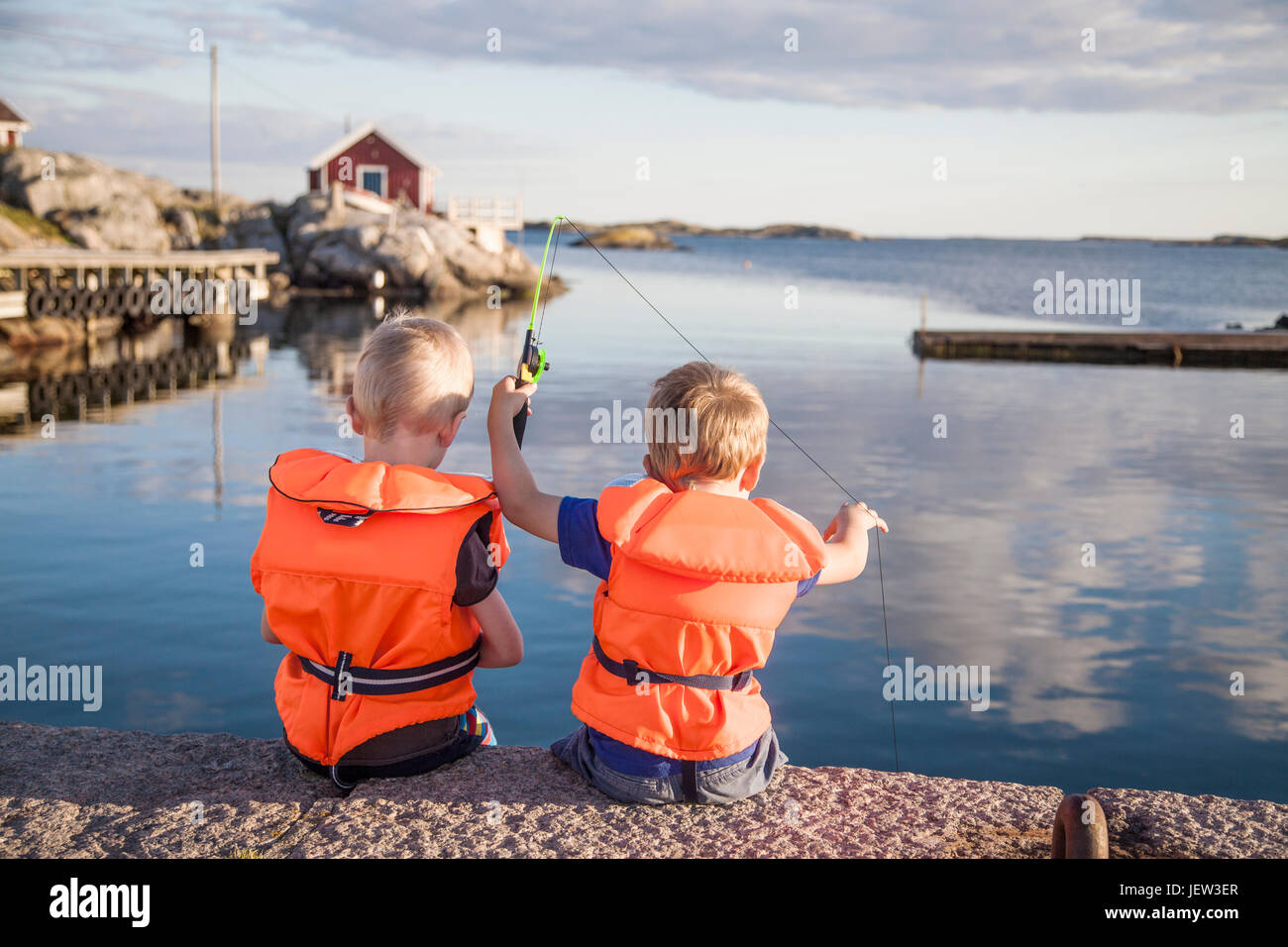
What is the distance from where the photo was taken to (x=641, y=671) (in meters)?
3.37

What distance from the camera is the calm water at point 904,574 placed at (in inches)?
281

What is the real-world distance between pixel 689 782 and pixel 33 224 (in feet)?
128

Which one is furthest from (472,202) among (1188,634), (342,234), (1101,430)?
(1188,634)

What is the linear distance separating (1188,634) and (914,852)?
20.6ft

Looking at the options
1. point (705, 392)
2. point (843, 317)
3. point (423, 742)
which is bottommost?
point (423, 742)

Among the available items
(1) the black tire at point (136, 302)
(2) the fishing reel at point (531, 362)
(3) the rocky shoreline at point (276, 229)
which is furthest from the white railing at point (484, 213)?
(2) the fishing reel at point (531, 362)

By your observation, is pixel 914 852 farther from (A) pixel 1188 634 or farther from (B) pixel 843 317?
(B) pixel 843 317

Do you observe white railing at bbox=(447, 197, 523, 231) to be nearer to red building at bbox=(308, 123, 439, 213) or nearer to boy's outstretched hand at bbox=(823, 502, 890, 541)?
red building at bbox=(308, 123, 439, 213)

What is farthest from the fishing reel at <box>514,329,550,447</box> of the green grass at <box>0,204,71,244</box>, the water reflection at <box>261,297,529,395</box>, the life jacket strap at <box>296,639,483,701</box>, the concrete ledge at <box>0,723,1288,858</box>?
the green grass at <box>0,204,71,244</box>

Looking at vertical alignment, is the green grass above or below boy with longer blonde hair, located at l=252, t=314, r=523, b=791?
above

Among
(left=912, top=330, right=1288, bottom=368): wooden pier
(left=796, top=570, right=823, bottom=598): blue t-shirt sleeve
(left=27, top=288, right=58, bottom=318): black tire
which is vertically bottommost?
(left=796, top=570, right=823, bottom=598): blue t-shirt sleeve

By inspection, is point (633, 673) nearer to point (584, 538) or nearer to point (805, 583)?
point (584, 538)

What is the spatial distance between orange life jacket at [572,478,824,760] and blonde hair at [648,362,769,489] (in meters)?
0.13

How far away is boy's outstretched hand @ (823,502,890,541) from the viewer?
146 inches
